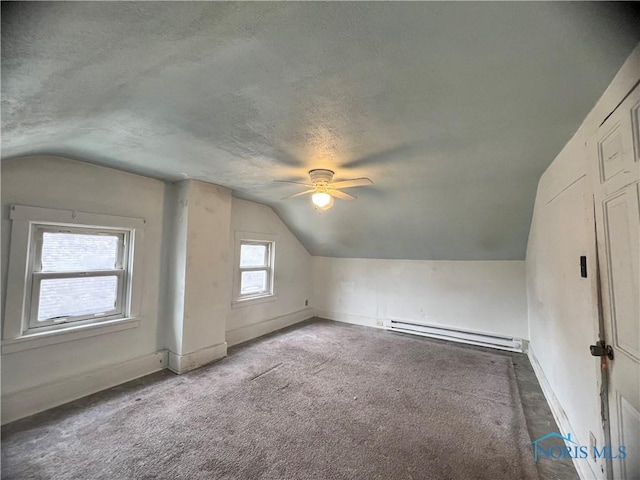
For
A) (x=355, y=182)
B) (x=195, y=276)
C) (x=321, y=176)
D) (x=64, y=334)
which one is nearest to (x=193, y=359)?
(x=195, y=276)

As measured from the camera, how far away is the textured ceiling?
3.04 ft

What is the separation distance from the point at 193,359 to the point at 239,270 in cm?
139

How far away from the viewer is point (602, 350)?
1.29 metres

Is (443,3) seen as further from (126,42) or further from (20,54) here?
(20,54)

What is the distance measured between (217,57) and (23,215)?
2.37m

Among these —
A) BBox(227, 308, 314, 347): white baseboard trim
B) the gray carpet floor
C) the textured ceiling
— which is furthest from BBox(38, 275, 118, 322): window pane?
BBox(227, 308, 314, 347): white baseboard trim

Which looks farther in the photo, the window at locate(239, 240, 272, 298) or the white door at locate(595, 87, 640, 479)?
the window at locate(239, 240, 272, 298)

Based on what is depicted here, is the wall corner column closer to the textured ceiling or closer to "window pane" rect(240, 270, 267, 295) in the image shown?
the textured ceiling

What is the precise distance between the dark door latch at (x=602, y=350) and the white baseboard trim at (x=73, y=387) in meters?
3.76

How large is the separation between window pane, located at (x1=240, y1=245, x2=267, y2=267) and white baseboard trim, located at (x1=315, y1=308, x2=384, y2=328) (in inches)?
67.8

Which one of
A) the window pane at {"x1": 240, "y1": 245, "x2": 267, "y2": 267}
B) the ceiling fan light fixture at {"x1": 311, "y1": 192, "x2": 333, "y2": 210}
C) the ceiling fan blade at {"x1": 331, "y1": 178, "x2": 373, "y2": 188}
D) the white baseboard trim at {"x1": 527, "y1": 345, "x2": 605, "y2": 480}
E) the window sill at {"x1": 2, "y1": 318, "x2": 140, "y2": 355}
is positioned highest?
the ceiling fan blade at {"x1": 331, "y1": 178, "x2": 373, "y2": 188}

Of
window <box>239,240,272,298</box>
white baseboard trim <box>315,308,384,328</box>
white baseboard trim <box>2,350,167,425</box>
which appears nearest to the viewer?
white baseboard trim <box>2,350,167,425</box>

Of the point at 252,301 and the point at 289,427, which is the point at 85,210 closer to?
the point at 252,301

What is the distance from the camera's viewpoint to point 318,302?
5688mm
